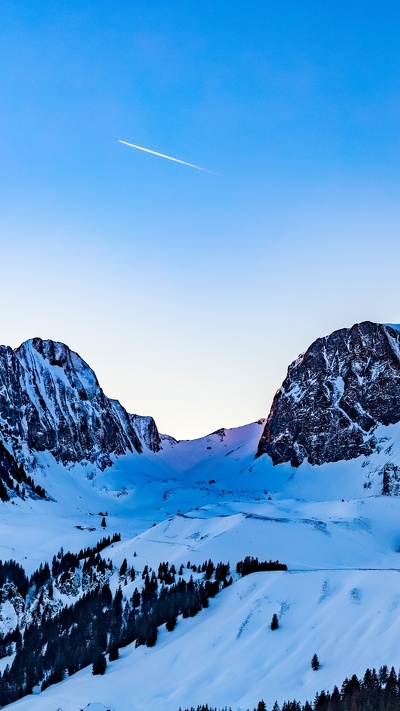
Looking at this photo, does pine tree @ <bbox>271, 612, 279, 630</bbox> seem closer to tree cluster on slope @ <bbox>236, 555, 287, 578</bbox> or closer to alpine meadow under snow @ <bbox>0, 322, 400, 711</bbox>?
alpine meadow under snow @ <bbox>0, 322, 400, 711</bbox>

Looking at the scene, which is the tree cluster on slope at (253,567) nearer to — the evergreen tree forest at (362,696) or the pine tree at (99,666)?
the pine tree at (99,666)

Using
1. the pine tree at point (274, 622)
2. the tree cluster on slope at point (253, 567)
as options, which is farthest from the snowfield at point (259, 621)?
the tree cluster on slope at point (253, 567)

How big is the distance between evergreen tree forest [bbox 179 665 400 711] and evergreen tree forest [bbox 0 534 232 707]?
998 inches

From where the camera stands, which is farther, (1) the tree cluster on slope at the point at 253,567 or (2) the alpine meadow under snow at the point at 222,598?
(1) the tree cluster on slope at the point at 253,567

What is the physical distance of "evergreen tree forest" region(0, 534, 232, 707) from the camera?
7088cm

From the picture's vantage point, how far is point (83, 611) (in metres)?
86.0

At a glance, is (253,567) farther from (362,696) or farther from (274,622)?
(362,696)

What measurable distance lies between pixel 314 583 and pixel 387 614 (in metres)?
13.4

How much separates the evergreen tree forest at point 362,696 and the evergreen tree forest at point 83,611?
25359 mm

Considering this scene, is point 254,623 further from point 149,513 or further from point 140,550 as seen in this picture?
point 149,513

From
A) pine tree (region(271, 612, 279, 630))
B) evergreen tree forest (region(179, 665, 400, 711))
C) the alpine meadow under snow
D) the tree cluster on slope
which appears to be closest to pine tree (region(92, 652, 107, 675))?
the alpine meadow under snow

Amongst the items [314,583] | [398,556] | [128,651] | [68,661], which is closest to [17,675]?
[68,661]

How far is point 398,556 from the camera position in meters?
104

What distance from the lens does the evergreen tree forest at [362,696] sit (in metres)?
40.8
